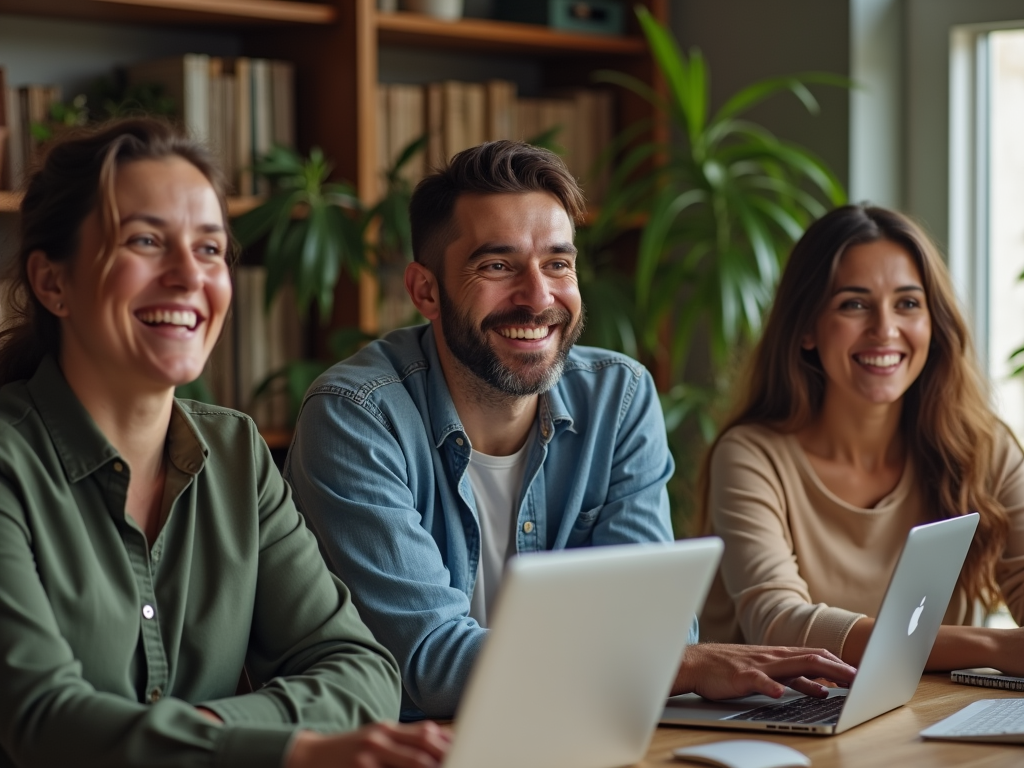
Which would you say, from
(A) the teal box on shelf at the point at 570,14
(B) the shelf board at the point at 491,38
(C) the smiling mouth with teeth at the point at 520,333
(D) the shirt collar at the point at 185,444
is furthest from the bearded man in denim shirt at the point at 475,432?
(A) the teal box on shelf at the point at 570,14

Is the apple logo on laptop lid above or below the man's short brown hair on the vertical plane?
below

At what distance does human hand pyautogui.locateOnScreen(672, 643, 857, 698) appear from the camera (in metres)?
1.72

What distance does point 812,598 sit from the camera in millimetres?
2344

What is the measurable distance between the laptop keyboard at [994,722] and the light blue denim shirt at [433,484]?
467 mm

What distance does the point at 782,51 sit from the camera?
11.8ft

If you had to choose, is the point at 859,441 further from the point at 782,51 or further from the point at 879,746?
the point at 782,51

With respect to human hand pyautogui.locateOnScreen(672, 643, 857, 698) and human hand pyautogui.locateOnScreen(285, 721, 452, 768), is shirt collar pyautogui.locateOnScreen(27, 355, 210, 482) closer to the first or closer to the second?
human hand pyautogui.locateOnScreen(285, 721, 452, 768)

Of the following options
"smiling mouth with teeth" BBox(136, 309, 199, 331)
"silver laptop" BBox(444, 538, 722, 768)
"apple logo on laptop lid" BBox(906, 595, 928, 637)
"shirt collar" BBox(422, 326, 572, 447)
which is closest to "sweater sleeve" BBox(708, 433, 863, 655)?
"apple logo on laptop lid" BBox(906, 595, 928, 637)

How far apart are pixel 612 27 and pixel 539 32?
27cm

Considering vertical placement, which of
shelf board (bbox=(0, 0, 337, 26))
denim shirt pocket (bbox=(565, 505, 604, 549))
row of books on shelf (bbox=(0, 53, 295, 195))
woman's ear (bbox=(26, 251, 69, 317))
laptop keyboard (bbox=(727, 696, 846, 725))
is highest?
shelf board (bbox=(0, 0, 337, 26))

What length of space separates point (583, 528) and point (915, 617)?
575 mm

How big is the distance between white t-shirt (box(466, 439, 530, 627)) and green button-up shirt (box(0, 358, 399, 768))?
42 cm

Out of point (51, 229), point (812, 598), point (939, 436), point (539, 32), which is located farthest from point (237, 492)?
point (539, 32)

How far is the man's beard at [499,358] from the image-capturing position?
2027mm
